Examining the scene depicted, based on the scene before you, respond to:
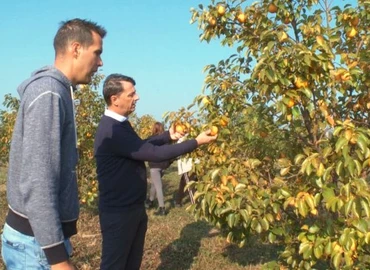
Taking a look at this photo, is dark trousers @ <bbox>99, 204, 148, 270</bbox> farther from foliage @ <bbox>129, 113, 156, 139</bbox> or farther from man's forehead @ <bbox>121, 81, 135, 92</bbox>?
foliage @ <bbox>129, 113, 156, 139</bbox>

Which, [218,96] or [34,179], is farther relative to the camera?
[218,96]

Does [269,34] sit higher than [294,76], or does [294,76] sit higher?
[269,34]

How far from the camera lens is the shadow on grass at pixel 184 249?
5.07 meters

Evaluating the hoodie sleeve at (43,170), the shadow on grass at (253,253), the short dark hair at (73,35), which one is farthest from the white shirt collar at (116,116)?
the shadow on grass at (253,253)

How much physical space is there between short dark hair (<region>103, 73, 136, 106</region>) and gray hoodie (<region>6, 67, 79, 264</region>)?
1507 mm

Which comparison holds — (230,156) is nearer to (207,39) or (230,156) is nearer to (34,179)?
(207,39)

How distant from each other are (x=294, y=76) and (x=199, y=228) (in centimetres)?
479

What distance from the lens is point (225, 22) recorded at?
312 centimetres

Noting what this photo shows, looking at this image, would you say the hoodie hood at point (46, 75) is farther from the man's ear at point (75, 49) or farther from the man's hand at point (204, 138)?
the man's hand at point (204, 138)

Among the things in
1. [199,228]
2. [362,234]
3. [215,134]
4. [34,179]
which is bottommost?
[199,228]

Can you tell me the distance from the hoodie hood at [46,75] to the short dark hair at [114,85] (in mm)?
1488

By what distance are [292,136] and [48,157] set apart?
6.46 feet

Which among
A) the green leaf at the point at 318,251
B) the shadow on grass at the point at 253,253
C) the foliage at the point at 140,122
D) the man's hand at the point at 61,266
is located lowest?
the shadow on grass at the point at 253,253

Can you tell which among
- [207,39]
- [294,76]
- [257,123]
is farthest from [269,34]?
[207,39]
